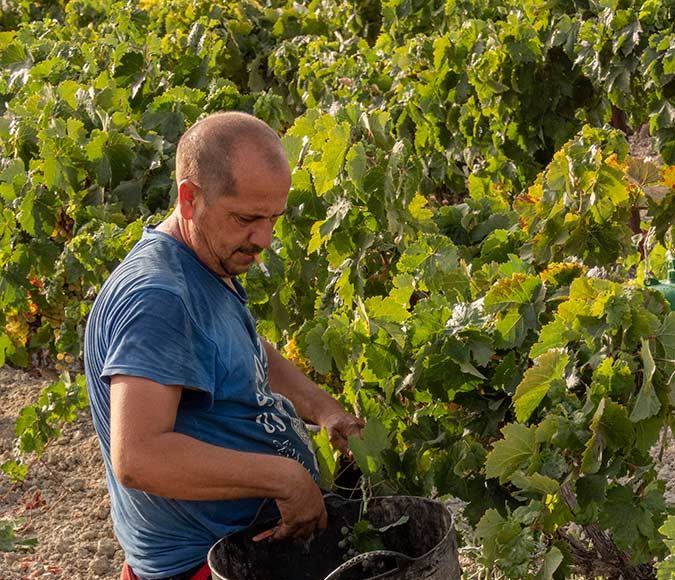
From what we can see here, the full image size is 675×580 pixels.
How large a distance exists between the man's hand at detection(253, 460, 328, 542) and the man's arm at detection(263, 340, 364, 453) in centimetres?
37

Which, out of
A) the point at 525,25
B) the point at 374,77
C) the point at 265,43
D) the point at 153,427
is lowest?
the point at 265,43

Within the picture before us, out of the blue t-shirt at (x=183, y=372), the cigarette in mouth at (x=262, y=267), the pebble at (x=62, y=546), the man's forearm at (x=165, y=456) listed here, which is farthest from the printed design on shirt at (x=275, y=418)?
the pebble at (x=62, y=546)

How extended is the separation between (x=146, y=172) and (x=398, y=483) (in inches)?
81.1

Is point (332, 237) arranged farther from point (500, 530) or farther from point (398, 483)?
point (500, 530)

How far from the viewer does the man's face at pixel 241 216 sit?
2.31 metres

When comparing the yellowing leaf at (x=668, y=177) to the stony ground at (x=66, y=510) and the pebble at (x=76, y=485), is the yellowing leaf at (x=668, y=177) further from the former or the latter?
the pebble at (x=76, y=485)

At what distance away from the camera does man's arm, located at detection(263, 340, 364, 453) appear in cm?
275

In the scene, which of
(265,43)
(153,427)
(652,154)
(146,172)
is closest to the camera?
(153,427)

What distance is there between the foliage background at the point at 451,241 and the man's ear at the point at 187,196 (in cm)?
64

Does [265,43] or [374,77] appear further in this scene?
[265,43]

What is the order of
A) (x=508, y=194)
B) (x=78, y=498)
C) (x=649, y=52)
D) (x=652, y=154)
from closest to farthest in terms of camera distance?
(x=78, y=498), (x=649, y=52), (x=508, y=194), (x=652, y=154)

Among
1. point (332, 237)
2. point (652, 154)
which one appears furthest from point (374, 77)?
point (652, 154)

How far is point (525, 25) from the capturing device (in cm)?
572

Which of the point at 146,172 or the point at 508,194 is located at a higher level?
the point at 146,172
